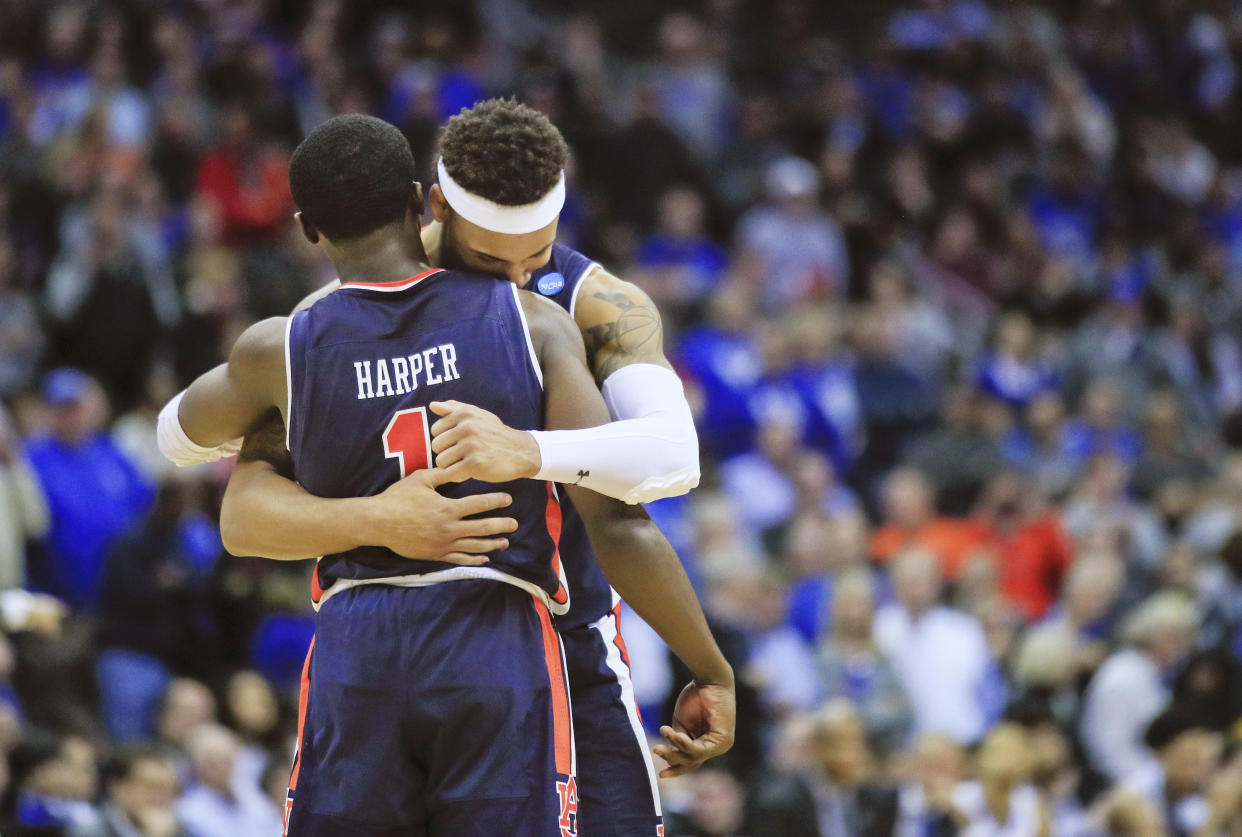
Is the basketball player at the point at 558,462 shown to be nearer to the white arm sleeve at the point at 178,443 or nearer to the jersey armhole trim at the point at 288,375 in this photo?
the white arm sleeve at the point at 178,443

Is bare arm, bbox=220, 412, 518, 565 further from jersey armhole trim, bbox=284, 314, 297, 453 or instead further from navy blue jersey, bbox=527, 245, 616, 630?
navy blue jersey, bbox=527, 245, 616, 630

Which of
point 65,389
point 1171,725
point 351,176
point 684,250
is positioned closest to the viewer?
point 351,176

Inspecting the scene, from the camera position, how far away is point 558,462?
144 inches

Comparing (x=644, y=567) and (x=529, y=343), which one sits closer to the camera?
(x=529, y=343)

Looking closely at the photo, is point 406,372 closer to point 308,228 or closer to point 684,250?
point 308,228

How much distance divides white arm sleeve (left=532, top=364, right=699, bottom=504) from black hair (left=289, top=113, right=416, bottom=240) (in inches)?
25.6

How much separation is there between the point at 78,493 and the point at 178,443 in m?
5.47

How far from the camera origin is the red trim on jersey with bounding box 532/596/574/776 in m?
3.78

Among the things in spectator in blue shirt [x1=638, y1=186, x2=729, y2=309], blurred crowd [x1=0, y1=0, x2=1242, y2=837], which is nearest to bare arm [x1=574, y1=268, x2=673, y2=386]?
blurred crowd [x1=0, y1=0, x2=1242, y2=837]

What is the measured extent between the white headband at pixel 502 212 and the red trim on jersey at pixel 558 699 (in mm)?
853

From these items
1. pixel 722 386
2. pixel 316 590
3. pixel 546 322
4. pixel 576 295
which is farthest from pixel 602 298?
pixel 722 386

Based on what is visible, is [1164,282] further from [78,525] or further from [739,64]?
[78,525]

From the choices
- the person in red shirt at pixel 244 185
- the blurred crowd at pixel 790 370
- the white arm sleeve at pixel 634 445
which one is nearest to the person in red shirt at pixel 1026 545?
the blurred crowd at pixel 790 370

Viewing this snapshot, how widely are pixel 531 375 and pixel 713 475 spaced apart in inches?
295
